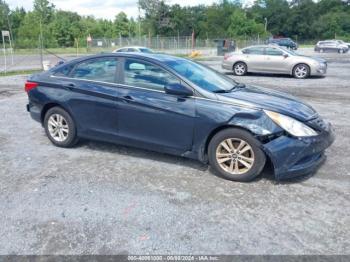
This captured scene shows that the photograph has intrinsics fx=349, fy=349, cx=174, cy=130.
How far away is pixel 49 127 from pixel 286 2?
11774 cm

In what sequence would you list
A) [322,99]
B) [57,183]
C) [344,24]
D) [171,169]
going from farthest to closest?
[344,24], [322,99], [171,169], [57,183]

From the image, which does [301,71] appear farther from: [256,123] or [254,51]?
[256,123]

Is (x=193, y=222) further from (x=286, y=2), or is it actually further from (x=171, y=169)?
(x=286, y=2)

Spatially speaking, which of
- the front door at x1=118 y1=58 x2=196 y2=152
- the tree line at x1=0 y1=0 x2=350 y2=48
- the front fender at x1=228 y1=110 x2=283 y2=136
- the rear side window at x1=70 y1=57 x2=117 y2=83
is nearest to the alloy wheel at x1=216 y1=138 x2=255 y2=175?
the front fender at x1=228 y1=110 x2=283 y2=136

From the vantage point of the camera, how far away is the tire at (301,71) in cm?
1491

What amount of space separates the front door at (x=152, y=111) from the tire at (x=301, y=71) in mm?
11819

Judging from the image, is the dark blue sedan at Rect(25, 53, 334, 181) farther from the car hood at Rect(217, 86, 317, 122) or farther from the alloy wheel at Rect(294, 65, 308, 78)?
the alloy wheel at Rect(294, 65, 308, 78)

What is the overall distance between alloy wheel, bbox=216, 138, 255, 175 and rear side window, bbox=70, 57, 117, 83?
1.87 metres

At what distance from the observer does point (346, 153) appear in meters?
5.30

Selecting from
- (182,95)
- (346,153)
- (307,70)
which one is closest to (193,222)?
(182,95)

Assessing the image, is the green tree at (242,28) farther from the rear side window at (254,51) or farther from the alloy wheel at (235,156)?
the alloy wheel at (235,156)

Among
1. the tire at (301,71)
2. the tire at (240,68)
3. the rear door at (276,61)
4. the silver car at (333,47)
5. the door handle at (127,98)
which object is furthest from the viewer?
the silver car at (333,47)

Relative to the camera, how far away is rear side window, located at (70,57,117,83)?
504cm

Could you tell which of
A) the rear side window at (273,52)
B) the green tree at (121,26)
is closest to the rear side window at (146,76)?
the rear side window at (273,52)
